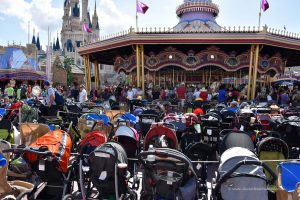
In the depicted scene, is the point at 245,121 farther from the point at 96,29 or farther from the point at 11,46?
the point at 96,29

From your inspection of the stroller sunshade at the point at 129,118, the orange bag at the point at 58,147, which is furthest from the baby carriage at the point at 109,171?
the stroller sunshade at the point at 129,118

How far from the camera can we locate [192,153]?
14.6ft

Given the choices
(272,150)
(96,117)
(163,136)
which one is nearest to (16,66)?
(96,117)

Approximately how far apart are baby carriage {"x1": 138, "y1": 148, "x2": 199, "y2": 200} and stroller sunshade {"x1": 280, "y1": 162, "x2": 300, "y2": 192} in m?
0.96

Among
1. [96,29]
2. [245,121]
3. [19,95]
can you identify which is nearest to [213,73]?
[19,95]

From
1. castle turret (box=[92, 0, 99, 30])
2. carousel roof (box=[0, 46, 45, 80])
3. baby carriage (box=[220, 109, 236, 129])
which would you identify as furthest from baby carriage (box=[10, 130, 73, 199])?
castle turret (box=[92, 0, 99, 30])

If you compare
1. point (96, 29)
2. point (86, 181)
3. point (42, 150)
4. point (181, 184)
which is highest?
point (96, 29)

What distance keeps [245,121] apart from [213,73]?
1228cm

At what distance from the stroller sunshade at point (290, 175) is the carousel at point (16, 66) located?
28.2 m

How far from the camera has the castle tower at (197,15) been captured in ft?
67.2

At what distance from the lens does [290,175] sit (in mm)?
3338

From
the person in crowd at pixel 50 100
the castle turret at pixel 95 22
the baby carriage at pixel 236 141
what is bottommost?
the baby carriage at pixel 236 141

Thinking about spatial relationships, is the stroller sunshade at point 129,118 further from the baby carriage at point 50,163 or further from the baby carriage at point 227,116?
the baby carriage at point 50,163

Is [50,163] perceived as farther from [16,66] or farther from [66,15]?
[66,15]
